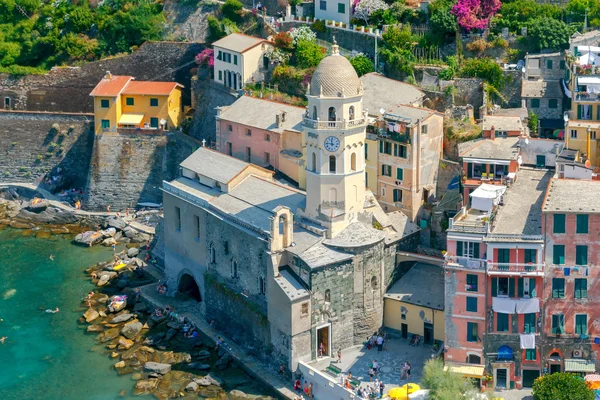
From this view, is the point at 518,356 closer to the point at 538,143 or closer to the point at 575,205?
the point at 575,205

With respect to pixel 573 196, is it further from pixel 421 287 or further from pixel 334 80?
pixel 334 80

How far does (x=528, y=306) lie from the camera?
64562 mm

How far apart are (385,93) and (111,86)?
25226 mm

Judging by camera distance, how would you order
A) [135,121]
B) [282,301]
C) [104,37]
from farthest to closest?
[104,37] < [135,121] < [282,301]

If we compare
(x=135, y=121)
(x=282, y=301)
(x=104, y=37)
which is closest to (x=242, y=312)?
(x=282, y=301)

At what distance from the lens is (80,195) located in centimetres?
9875

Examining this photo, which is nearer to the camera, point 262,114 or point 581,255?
point 581,255

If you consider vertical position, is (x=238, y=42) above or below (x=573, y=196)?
above

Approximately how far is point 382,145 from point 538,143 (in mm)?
9568

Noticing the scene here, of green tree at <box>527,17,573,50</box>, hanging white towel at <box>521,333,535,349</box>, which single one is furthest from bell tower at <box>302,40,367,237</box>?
green tree at <box>527,17,573,50</box>

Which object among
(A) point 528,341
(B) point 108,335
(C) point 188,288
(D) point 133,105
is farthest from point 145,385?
(D) point 133,105

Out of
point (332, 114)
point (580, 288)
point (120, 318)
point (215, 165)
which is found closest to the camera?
point (580, 288)

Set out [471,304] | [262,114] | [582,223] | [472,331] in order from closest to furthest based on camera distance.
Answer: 1. [582,223]
2. [471,304]
3. [472,331]
4. [262,114]

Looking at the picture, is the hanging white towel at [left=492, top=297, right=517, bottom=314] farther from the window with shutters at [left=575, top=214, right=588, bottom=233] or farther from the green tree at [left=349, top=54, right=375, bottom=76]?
the green tree at [left=349, top=54, right=375, bottom=76]
